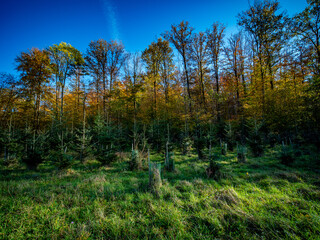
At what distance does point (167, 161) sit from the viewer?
6.38m

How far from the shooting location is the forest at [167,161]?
92.0 inches

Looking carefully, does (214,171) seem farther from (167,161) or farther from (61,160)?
(61,160)

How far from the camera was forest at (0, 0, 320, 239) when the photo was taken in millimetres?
2338

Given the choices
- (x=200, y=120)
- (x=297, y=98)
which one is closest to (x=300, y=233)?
(x=200, y=120)

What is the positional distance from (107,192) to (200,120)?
8.47 meters

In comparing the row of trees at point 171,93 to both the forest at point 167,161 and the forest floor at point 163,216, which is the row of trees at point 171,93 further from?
the forest floor at point 163,216

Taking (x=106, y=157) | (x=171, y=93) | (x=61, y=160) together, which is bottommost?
(x=106, y=157)

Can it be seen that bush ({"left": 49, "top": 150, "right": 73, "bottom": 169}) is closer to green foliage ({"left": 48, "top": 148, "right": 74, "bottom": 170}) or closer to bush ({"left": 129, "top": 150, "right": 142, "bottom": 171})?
green foliage ({"left": 48, "top": 148, "right": 74, "bottom": 170})

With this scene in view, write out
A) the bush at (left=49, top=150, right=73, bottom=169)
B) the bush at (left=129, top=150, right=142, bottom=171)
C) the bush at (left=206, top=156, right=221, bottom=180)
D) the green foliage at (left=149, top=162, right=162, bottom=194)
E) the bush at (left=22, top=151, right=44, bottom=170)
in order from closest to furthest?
1. the green foliage at (left=149, top=162, right=162, bottom=194)
2. the bush at (left=206, top=156, right=221, bottom=180)
3. the bush at (left=49, top=150, right=73, bottom=169)
4. the bush at (left=22, top=151, right=44, bottom=170)
5. the bush at (left=129, top=150, right=142, bottom=171)

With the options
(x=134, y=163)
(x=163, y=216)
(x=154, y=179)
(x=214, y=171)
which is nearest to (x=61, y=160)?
(x=134, y=163)

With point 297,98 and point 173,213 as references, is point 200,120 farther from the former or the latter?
point 173,213

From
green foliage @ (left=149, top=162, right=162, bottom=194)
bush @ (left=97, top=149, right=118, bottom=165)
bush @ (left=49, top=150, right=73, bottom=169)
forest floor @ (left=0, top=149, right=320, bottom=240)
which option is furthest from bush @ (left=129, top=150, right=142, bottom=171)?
bush @ (left=49, top=150, right=73, bottom=169)

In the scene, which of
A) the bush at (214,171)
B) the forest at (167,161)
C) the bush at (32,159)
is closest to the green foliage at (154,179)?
the forest at (167,161)

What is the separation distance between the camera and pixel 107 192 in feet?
12.6
